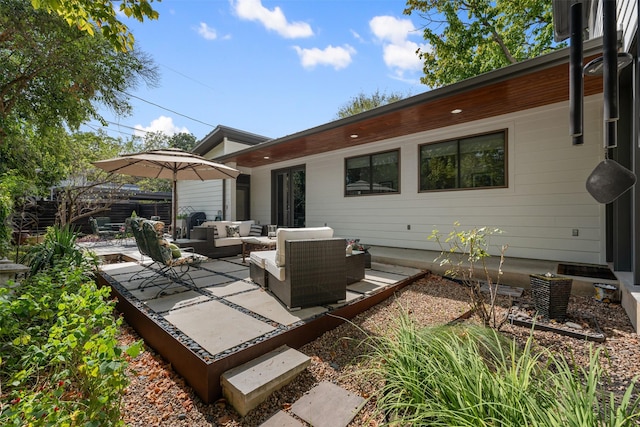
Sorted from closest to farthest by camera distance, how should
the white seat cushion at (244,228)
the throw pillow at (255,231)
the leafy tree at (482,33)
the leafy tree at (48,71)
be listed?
the leafy tree at (48,71) < the white seat cushion at (244,228) < the throw pillow at (255,231) < the leafy tree at (482,33)

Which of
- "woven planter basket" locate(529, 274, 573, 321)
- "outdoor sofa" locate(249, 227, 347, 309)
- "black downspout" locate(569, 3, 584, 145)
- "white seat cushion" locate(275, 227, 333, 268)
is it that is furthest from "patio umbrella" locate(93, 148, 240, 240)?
"woven planter basket" locate(529, 274, 573, 321)

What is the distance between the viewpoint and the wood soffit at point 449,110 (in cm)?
413

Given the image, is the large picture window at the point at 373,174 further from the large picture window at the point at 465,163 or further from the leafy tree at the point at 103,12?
the leafy tree at the point at 103,12

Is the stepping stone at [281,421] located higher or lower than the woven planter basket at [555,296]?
lower

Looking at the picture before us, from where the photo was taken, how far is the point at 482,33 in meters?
11.8

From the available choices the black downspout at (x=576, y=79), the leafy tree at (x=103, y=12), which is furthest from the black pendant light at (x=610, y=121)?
the leafy tree at (x=103, y=12)

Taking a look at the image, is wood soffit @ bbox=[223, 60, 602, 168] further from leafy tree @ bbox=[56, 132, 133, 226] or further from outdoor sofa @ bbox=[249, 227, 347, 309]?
leafy tree @ bbox=[56, 132, 133, 226]

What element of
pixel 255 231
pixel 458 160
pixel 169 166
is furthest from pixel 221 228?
pixel 458 160

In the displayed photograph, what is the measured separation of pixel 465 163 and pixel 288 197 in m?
5.71

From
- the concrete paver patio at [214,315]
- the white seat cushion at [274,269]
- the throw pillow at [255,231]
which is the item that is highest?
the throw pillow at [255,231]

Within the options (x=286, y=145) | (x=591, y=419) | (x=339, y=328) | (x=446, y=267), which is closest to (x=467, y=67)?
(x=286, y=145)

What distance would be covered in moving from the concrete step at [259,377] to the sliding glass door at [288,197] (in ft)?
24.1

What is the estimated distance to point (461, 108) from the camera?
5109mm

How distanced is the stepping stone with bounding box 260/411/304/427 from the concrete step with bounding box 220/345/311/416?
0.17 metres
